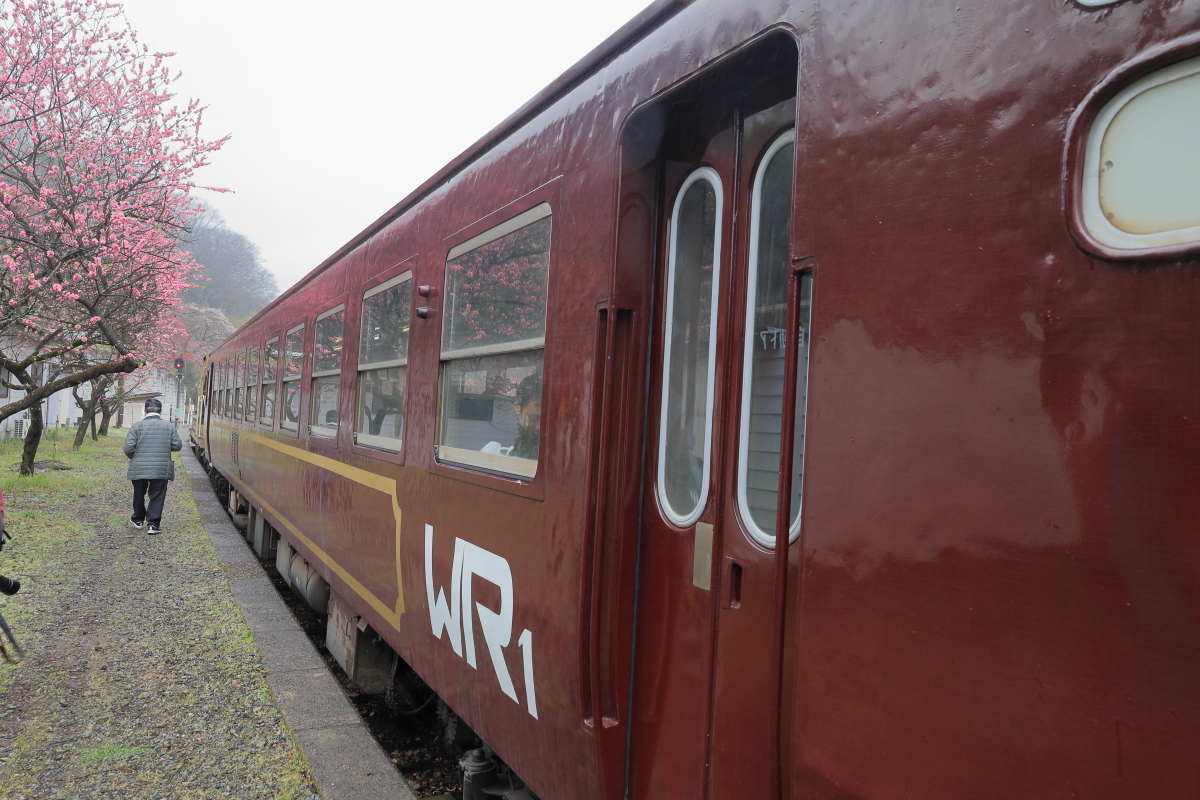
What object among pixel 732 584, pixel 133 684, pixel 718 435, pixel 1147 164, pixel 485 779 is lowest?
pixel 133 684

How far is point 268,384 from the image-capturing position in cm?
820

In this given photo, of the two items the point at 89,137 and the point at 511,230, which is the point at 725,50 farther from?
the point at 89,137

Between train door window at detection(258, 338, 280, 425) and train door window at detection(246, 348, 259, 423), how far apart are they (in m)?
0.44

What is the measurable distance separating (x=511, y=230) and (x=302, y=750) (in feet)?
8.49

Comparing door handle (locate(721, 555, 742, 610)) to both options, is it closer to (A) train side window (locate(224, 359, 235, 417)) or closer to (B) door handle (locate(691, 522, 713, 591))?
(B) door handle (locate(691, 522, 713, 591))

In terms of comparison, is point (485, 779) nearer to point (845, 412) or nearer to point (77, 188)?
point (845, 412)

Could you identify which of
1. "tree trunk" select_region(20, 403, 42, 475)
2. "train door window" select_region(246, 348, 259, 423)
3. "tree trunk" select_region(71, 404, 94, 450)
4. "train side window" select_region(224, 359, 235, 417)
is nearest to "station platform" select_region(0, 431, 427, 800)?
"train door window" select_region(246, 348, 259, 423)

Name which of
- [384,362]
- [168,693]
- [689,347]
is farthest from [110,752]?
[689,347]

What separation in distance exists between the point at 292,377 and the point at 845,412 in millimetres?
6341

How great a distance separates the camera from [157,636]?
5434mm

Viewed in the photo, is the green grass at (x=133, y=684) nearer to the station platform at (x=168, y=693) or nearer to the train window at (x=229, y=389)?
the station platform at (x=168, y=693)

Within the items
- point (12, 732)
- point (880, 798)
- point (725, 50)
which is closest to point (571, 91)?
point (725, 50)

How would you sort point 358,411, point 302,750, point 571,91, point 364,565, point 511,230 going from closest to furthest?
point 571,91
point 511,230
point 302,750
point 364,565
point 358,411

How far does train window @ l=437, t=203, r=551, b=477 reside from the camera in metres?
2.47
